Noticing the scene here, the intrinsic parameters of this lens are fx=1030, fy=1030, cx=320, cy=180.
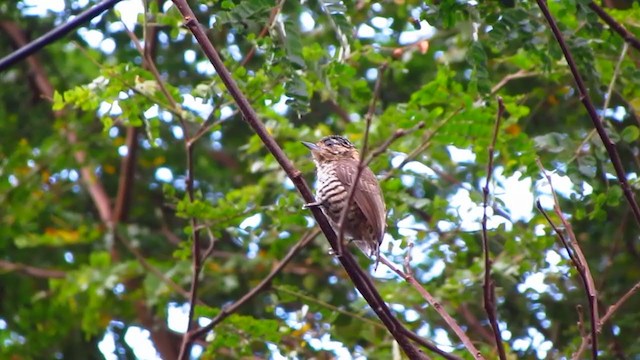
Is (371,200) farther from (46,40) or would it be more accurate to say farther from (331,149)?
(46,40)

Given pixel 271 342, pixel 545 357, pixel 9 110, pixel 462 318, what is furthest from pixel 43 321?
pixel 545 357

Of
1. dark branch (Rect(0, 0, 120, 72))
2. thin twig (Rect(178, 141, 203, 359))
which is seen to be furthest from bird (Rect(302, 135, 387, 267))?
dark branch (Rect(0, 0, 120, 72))

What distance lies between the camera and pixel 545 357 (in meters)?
6.11

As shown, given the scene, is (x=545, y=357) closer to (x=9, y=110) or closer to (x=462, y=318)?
(x=462, y=318)

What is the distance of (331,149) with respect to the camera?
219 inches

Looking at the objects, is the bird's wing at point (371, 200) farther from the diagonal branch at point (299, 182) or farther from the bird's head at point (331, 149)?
the diagonal branch at point (299, 182)

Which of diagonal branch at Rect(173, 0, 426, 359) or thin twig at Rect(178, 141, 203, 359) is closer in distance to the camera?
diagonal branch at Rect(173, 0, 426, 359)

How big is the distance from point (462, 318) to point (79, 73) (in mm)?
3797

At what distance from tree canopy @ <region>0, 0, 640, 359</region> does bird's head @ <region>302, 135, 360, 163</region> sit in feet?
0.58

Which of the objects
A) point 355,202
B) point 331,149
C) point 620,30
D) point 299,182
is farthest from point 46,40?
point 331,149

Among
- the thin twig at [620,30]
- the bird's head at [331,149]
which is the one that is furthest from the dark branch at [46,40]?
the bird's head at [331,149]

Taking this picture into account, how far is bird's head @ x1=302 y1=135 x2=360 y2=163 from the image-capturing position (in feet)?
18.0

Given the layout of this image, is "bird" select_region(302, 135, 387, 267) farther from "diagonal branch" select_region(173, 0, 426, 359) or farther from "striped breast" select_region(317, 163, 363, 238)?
"diagonal branch" select_region(173, 0, 426, 359)

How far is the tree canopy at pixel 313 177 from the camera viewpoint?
15.9 ft
